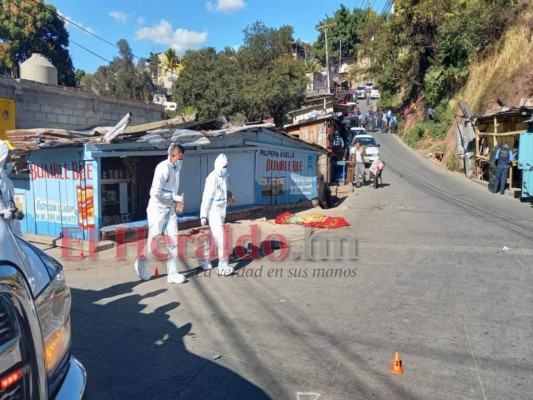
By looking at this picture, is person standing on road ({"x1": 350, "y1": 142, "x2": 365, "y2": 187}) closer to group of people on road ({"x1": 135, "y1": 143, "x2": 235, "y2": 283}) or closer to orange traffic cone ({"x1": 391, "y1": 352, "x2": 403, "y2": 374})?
group of people on road ({"x1": 135, "y1": 143, "x2": 235, "y2": 283})

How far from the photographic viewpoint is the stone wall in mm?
12766

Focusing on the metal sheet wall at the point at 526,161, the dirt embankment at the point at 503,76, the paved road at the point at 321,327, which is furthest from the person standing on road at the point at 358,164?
the paved road at the point at 321,327

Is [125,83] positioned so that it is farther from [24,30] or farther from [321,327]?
[321,327]

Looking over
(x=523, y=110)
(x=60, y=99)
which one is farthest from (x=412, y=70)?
(x=60, y=99)

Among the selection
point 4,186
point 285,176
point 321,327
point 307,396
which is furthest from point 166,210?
point 285,176

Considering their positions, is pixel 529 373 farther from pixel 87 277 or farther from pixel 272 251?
pixel 87 277

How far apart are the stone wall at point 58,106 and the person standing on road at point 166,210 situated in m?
8.21

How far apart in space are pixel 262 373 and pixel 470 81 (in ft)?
89.5

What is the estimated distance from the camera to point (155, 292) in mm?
6184

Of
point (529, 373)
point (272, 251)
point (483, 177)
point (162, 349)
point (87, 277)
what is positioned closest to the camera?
point (529, 373)

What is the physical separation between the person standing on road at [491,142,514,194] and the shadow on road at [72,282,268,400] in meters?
14.3

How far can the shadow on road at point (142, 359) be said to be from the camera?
3.57 m

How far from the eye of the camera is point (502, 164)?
52.8 ft

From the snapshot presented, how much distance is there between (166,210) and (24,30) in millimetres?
36694
